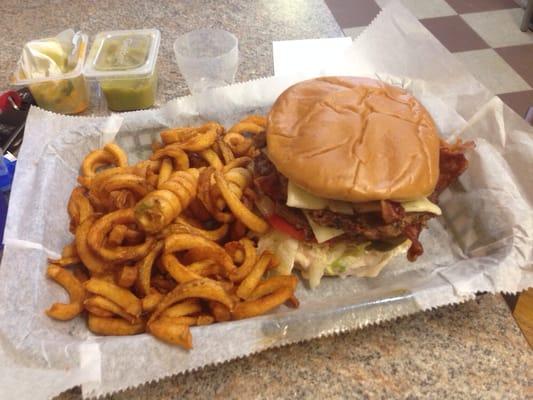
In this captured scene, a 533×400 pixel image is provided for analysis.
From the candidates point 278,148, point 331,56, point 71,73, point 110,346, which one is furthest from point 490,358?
point 71,73

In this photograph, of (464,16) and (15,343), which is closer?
(15,343)

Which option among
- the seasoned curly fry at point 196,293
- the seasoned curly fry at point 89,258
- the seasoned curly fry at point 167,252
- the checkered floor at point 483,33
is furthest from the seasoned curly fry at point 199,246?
the checkered floor at point 483,33

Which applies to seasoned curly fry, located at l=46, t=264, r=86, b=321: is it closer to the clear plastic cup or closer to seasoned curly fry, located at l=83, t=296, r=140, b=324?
seasoned curly fry, located at l=83, t=296, r=140, b=324

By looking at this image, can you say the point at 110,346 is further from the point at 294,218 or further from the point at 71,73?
the point at 71,73

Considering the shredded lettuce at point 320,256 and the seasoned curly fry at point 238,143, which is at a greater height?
the seasoned curly fry at point 238,143

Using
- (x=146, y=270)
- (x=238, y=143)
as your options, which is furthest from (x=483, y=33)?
(x=146, y=270)

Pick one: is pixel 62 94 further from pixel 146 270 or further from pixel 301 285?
pixel 301 285

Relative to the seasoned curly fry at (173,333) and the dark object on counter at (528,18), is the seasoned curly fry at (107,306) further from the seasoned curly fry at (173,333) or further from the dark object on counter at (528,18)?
the dark object on counter at (528,18)
